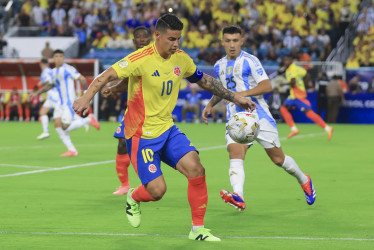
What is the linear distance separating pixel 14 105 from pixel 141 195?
2745 cm

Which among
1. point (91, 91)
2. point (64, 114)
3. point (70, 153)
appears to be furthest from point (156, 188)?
point (64, 114)

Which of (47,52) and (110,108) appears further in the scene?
(47,52)

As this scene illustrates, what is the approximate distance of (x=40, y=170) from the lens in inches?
555

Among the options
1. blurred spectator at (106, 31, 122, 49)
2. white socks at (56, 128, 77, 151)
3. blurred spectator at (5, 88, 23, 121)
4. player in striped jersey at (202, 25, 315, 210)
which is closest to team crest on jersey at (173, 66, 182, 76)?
player in striped jersey at (202, 25, 315, 210)

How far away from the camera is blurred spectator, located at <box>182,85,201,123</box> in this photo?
3200 centimetres

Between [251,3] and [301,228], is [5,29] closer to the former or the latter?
[251,3]

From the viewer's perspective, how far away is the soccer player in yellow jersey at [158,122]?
7387mm

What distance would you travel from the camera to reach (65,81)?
57.3 ft

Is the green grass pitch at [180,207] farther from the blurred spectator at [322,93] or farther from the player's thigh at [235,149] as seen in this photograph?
the blurred spectator at [322,93]

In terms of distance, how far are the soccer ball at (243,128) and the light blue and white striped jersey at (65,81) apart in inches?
359

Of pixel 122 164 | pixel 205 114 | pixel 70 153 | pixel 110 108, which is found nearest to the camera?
pixel 205 114

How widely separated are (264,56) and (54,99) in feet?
52.9

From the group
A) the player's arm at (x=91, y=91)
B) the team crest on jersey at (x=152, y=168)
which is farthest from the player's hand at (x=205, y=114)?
the player's arm at (x=91, y=91)

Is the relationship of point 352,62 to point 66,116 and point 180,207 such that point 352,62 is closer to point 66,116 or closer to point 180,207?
point 66,116
